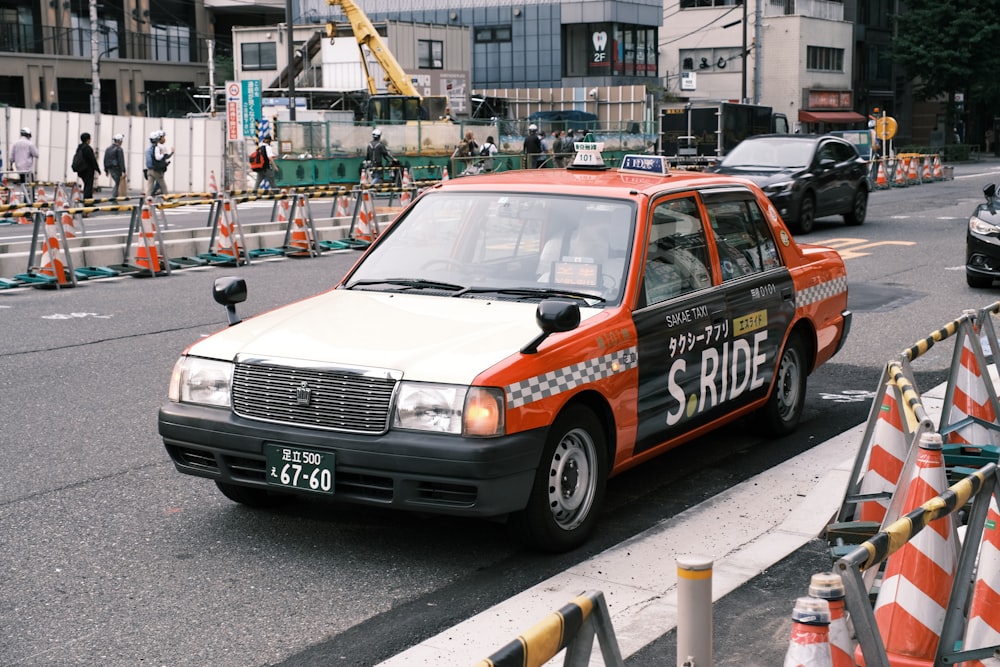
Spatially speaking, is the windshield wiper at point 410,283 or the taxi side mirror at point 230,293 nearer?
the windshield wiper at point 410,283

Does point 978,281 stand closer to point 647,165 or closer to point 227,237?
point 647,165

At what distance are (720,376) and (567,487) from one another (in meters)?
1.50

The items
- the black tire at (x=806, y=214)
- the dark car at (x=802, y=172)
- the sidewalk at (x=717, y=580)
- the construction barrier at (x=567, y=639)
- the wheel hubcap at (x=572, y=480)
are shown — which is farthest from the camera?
the black tire at (x=806, y=214)

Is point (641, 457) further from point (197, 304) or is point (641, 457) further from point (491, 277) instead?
point (197, 304)

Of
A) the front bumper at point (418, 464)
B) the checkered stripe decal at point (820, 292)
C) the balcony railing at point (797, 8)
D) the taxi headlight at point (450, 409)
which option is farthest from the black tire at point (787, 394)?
the balcony railing at point (797, 8)

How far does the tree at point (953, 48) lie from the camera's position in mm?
69500

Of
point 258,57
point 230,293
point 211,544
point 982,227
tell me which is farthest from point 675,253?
point 258,57

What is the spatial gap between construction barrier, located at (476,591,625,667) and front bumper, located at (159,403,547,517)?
7.26 ft

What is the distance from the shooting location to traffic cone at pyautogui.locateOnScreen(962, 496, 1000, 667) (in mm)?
3906

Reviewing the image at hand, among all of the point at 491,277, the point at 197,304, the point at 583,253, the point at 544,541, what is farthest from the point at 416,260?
the point at 197,304

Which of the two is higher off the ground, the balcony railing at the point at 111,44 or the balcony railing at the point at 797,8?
the balcony railing at the point at 797,8

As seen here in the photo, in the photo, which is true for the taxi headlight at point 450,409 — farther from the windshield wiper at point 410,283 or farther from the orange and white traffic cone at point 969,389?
the orange and white traffic cone at point 969,389

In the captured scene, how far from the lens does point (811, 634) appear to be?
9.23ft

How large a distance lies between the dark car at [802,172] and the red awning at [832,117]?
47.2 meters
